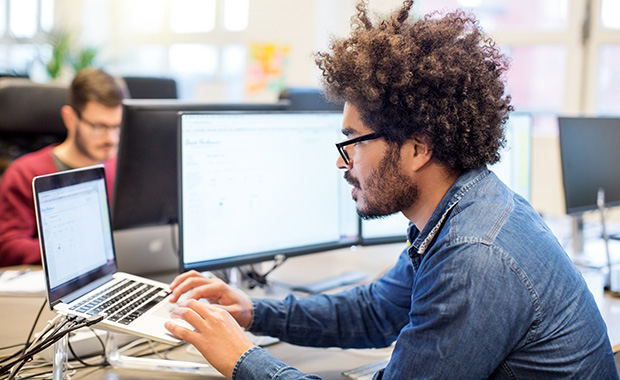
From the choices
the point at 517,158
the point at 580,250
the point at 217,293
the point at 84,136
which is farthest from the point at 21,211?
the point at 580,250

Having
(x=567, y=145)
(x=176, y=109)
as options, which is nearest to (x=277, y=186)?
(x=176, y=109)

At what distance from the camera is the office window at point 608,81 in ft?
11.5

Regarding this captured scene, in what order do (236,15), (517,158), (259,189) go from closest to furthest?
(259,189) → (517,158) → (236,15)

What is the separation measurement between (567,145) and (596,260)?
36 centimetres

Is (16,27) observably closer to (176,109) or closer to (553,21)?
(553,21)

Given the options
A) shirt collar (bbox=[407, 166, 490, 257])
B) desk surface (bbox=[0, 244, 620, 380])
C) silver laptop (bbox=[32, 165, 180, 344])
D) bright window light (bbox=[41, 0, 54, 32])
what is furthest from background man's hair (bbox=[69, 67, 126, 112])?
bright window light (bbox=[41, 0, 54, 32])

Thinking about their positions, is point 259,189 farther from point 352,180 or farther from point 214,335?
point 214,335

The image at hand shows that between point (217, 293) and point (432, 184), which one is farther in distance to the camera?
point (217, 293)

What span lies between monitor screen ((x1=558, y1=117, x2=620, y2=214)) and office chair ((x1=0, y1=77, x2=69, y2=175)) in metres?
Answer: 1.92

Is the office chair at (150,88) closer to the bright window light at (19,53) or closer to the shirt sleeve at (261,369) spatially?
the shirt sleeve at (261,369)

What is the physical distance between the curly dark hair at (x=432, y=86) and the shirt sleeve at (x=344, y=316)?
1.10 ft

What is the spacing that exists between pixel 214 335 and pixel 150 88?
238 centimetres

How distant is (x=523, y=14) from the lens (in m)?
3.76

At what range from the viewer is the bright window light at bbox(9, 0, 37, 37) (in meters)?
6.81
